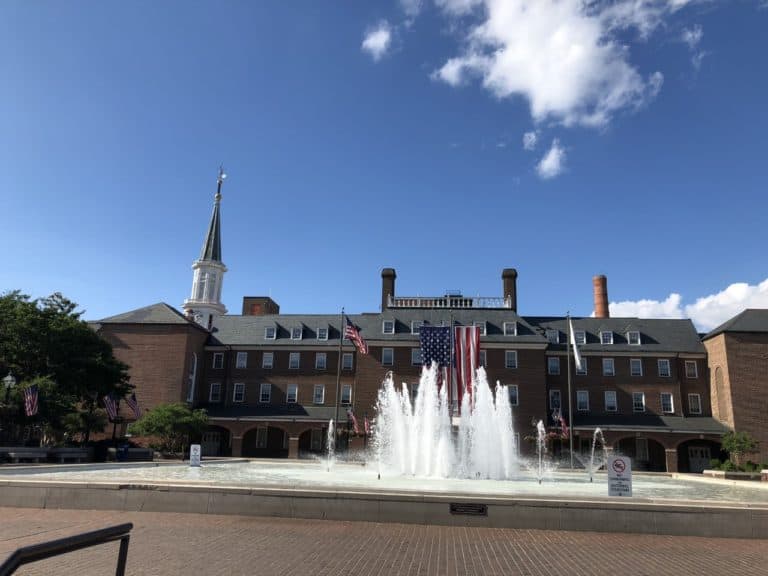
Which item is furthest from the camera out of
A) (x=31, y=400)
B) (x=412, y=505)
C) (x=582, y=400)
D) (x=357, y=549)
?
(x=582, y=400)

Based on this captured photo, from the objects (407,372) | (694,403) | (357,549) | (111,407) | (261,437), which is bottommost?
(357,549)

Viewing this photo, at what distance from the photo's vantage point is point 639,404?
48625mm

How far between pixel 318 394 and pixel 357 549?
42160 millimetres

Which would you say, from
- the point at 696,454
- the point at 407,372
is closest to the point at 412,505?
the point at 407,372

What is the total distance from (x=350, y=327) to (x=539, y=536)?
1022 inches

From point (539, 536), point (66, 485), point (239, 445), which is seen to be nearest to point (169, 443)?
point (239, 445)

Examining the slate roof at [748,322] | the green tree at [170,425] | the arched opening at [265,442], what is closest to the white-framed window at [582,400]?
the slate roof at [748,322]

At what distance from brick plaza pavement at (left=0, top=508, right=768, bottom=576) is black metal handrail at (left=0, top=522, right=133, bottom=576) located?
3.33 m

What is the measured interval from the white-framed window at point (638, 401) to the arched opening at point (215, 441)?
3463 cm

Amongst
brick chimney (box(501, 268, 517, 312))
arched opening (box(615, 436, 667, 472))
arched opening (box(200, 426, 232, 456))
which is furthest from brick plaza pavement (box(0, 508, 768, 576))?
brick chimney (box(501, 268, 517, 312))

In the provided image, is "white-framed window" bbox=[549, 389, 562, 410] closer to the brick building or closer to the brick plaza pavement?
the brick building

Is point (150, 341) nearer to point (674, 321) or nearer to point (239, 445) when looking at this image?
point (239, 445)

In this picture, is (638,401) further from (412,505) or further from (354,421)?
(412,505)

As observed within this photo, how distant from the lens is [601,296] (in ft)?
195
